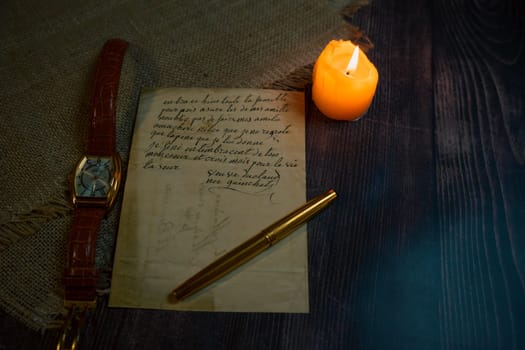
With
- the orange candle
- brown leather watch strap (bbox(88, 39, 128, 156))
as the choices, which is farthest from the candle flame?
brown leather watch strap (bbox(88, 39, 128, 156))

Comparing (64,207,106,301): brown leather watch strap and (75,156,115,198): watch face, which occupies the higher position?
(75,156,115,198): watch face

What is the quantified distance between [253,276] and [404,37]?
1.27ft

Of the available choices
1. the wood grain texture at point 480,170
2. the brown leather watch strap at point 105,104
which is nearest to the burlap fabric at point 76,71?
the brown leather watch strap at point 105,104

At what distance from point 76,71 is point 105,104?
0.30 feet

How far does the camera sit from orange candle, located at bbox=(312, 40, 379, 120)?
412 mm

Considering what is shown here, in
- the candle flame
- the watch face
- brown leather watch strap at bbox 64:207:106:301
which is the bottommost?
brown leather watch strap at bbox 64:207:106:301

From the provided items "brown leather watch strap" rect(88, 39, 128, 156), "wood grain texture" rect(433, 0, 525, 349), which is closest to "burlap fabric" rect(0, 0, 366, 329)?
"brown leather watch strap" rect(88, 39, 128, 156)

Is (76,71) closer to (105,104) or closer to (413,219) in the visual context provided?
(105,104)

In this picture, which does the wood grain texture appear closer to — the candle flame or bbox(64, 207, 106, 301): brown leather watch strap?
the candle flame

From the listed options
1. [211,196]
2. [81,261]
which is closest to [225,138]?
[211,196]

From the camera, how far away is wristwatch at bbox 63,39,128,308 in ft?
1.24

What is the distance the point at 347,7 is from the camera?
1.82 feet

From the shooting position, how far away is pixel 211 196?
17.0 inches

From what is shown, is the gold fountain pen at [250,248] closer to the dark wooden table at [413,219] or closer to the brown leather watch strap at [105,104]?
the dark wooden table at [413,219]
